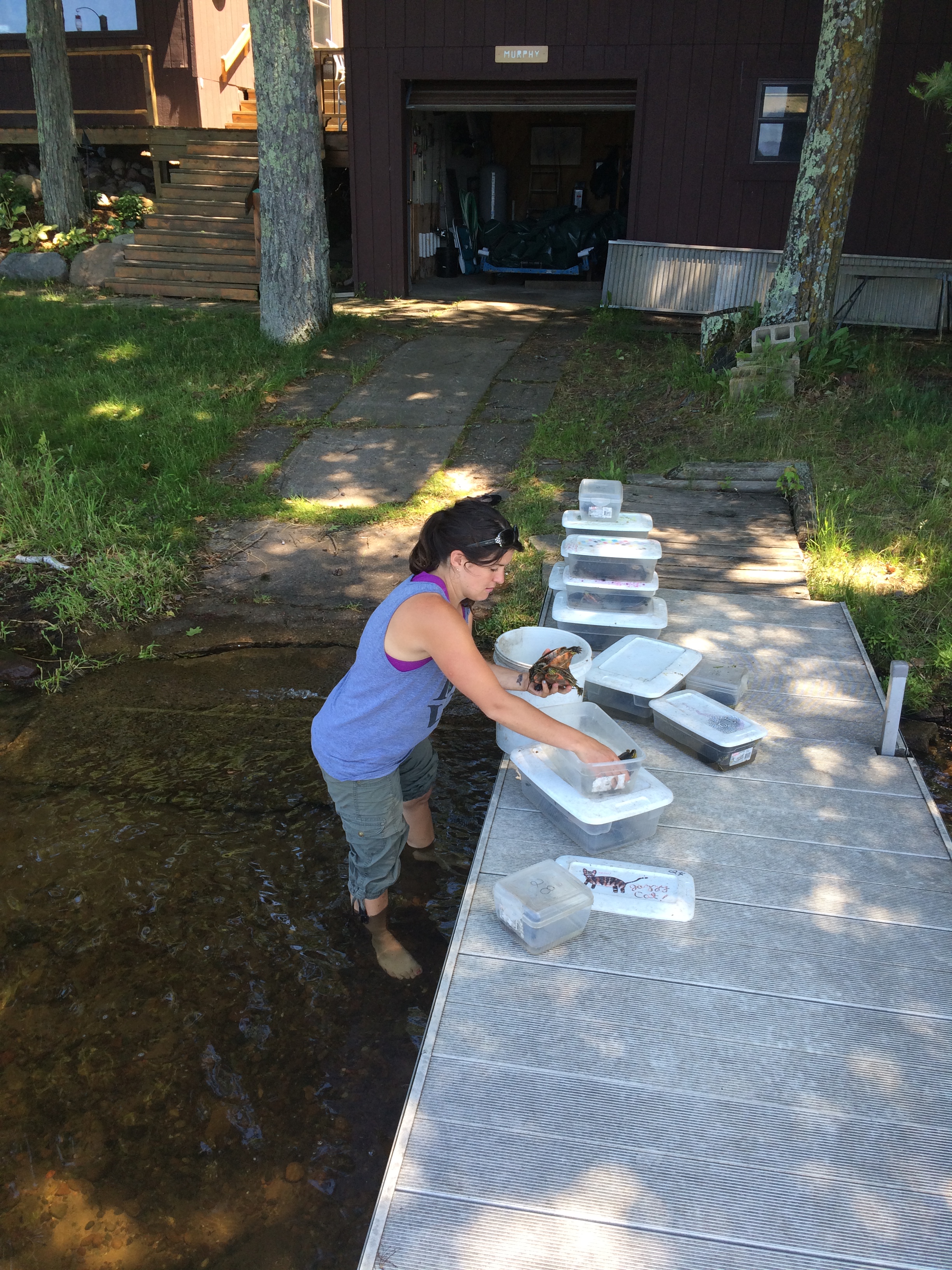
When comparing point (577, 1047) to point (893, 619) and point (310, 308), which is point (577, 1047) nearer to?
point (893, 619)

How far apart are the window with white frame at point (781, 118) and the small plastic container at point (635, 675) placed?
9.72 m

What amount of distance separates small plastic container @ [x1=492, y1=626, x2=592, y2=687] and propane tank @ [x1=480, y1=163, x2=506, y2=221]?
48.0 ft

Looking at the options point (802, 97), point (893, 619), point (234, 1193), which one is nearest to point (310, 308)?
point (802, 97)

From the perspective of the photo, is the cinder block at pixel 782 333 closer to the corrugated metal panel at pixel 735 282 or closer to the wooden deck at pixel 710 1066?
the corrugated metal panel at pixel 735 282

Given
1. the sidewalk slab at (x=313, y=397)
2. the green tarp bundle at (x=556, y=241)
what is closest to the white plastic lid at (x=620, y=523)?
the sidewalk slab at (x=313, y=397)

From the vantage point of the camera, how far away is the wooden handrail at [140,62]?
14430 millimetres

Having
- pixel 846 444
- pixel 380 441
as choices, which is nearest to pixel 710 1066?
pixel 846 444

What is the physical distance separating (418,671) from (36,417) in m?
6.75

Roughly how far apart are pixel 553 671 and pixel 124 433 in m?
6.02

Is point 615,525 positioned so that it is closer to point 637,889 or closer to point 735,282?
point 637,889

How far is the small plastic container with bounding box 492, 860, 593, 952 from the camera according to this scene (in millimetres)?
2715

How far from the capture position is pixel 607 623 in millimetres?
4477

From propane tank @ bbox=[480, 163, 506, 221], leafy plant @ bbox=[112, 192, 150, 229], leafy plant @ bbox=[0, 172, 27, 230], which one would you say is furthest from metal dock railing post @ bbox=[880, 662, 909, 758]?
leafy plant @ bbox=[0, 172, 27, 230]

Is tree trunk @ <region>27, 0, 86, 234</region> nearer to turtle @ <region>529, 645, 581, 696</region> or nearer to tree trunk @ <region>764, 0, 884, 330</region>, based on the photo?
tree trunk @ <region>764, 0, 884, 330</region>
